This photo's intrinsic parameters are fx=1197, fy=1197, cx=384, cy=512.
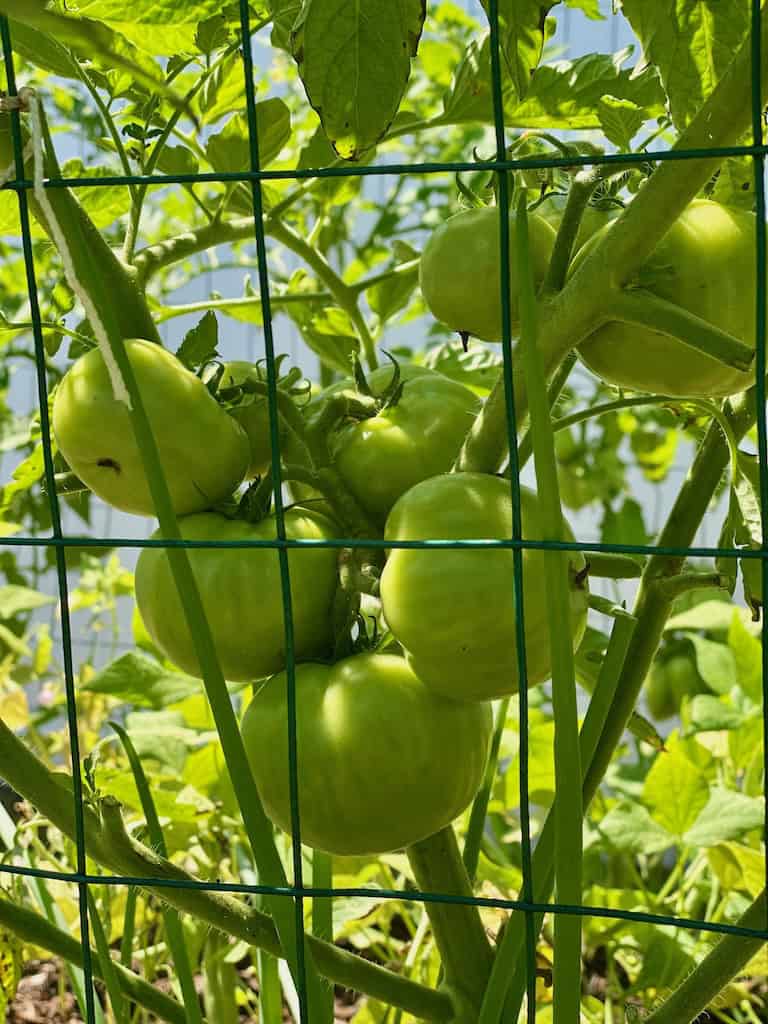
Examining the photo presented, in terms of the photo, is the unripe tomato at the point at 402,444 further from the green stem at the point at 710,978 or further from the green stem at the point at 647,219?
the green stem at the point at 710,978

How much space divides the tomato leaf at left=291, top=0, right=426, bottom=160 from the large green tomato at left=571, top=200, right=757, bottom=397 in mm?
92

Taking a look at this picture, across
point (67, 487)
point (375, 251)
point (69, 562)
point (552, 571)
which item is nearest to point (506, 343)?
point (552, 571)

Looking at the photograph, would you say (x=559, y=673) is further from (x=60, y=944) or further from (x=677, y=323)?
(x=60, y=944)

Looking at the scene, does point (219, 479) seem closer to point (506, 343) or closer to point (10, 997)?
point (506, 343)

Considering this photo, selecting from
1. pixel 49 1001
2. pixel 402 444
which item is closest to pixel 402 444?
pixel 402 444

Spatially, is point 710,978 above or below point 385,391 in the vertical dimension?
below

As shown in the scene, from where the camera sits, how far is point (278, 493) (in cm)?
43

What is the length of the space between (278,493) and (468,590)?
0.25ft

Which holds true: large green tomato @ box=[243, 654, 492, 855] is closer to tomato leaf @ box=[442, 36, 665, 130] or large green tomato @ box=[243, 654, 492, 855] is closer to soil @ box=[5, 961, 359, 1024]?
tomato leaf @ box=[442, 36, 665, 130]

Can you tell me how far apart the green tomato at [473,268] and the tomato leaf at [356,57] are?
0.25 feet

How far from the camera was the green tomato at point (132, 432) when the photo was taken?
46 centimetres

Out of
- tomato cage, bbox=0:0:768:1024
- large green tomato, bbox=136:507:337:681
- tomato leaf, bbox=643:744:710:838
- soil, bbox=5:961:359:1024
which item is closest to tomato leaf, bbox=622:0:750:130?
tomato cage, bbox=0:0:768:1024

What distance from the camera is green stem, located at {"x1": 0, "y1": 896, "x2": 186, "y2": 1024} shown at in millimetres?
506

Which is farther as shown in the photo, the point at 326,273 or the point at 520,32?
the point at 326,273
